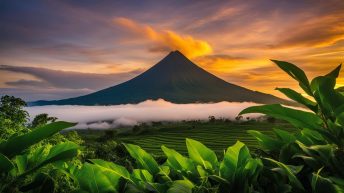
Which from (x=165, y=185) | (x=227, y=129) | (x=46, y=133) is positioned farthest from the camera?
(x=227, y=129)

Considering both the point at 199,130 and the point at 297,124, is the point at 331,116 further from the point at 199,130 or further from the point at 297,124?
the point at 199,130

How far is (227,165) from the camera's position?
1879 millimetres

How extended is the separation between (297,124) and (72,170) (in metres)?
1.14

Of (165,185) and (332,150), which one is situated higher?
(332,150)

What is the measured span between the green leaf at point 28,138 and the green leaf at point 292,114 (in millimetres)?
863

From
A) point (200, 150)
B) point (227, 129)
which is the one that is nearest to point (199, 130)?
point (227, 129)

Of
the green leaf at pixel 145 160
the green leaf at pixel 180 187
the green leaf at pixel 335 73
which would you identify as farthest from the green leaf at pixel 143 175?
the green leaf at pixel 335 73

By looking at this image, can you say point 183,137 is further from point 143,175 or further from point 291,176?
point 291,176

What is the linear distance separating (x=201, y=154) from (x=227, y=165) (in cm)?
23

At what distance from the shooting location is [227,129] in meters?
136

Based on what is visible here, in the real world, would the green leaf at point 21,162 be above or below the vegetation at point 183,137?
above

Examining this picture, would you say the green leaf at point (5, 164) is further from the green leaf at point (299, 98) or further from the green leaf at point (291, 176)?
the green leaf at point (299, 98)

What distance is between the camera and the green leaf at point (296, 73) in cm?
192

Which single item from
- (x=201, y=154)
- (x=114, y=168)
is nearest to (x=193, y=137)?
(x=201, y=154)
